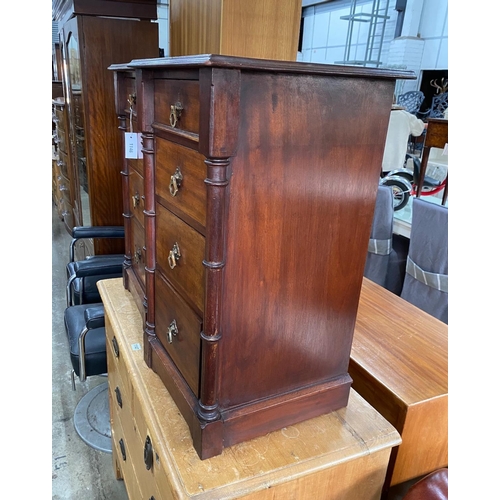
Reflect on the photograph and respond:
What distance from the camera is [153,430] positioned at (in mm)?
923

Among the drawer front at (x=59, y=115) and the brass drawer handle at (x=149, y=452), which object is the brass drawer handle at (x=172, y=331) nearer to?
the brass drawer handle at (x=149, y=452)

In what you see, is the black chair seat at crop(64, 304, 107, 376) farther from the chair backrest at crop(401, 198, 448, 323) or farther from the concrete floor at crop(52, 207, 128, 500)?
the chair backrest at crop(401, 198, 448, 323)

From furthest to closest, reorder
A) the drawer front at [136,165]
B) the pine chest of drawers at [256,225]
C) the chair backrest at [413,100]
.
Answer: the chair backrest at [413,100], the drawer front at [136,165], the pine chest of drawers at [256,225]

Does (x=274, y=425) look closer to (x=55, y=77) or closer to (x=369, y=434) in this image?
(x=369, y=434)

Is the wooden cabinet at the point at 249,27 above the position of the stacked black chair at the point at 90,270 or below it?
above

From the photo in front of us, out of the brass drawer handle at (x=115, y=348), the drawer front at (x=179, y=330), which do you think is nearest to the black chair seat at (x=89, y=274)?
the brass drawer handle at (x=115, y=348)

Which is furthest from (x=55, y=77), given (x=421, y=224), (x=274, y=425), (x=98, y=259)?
(x=274, y=425)

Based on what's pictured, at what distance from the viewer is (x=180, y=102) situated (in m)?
0.76

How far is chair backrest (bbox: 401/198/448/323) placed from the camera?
2.09 meters

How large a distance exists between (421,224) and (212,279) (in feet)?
5.71

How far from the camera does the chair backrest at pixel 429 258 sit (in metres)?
2.09

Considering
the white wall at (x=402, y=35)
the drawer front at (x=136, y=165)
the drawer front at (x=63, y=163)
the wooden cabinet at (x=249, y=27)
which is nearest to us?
the wooden cabinet at (x=249, y=27)

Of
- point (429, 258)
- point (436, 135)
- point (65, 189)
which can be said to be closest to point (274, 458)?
point (429, 258)

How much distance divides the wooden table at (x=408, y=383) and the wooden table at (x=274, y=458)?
0.13 metres
